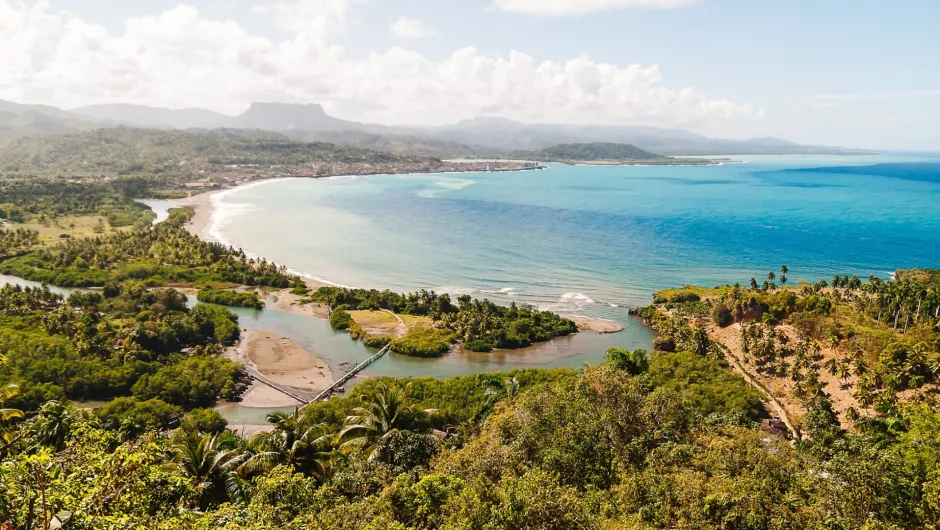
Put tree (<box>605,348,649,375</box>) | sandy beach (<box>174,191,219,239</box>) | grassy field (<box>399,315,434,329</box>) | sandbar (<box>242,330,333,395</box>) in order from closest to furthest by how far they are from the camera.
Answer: tree (<box>605,348,649,375</box>)
sandbar (<box>242,330,333,395</box>)
grassy field (<box>399,315,434,329</box>)
sandy beach (<box>174,191,219,239</box>)

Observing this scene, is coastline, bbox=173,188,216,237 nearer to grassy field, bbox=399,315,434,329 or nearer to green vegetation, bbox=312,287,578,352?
green vegetation, bbox=312,287,578,352

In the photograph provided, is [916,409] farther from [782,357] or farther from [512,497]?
[512,497]

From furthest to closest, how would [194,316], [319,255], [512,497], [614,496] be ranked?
[319,255] < [194,316] < [614,496] < [512,497]

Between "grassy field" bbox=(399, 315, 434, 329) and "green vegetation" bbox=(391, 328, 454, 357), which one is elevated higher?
"grassy field" bbox=(399, 315, 434, 329)

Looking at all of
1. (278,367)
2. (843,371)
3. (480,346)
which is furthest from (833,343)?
(278,367)

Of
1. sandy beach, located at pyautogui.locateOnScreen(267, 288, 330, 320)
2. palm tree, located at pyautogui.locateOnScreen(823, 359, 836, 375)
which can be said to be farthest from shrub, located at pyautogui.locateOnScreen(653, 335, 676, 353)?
sandy beach, located at pyautogui.locateOnScreen(267, 288, 330, 320)

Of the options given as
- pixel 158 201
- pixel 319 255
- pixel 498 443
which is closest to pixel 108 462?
pixel 498 443
